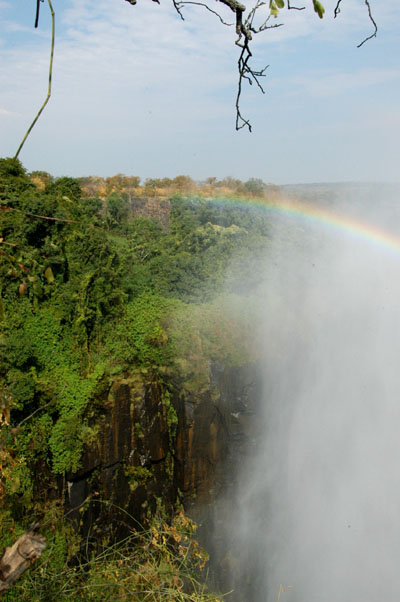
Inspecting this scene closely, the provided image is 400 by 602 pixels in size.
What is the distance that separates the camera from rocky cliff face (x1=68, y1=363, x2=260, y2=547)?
8.75m

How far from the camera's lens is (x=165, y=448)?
31.1ft

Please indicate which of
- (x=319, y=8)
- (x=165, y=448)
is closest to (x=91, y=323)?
(x=165, y=448)

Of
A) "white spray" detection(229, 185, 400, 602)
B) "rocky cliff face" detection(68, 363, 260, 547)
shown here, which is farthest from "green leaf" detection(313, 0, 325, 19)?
"white spray" detection(229, 185, 400, 602)

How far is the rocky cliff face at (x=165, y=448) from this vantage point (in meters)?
8.75

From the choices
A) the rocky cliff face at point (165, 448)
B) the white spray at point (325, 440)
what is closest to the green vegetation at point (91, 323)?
the rocky cliff face at point (165, 448)

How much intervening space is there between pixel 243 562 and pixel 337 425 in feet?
13.5

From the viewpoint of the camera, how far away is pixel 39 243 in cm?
1041

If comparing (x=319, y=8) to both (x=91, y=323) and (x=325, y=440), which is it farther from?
(x=325, y=440)

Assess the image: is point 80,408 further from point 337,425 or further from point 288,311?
point 337,425

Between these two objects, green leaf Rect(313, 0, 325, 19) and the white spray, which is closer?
green leaf Rect(313, 0, 325, 19)

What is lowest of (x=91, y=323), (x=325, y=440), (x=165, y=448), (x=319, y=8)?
(x=325, y=440)

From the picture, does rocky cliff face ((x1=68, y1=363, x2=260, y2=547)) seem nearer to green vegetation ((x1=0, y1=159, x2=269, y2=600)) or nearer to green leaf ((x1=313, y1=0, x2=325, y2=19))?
green vegetation ((x1=0, y1=159, x2=269, y2=600))

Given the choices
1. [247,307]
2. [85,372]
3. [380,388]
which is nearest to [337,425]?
[380,388]

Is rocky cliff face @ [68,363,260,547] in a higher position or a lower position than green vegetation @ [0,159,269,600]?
lower
